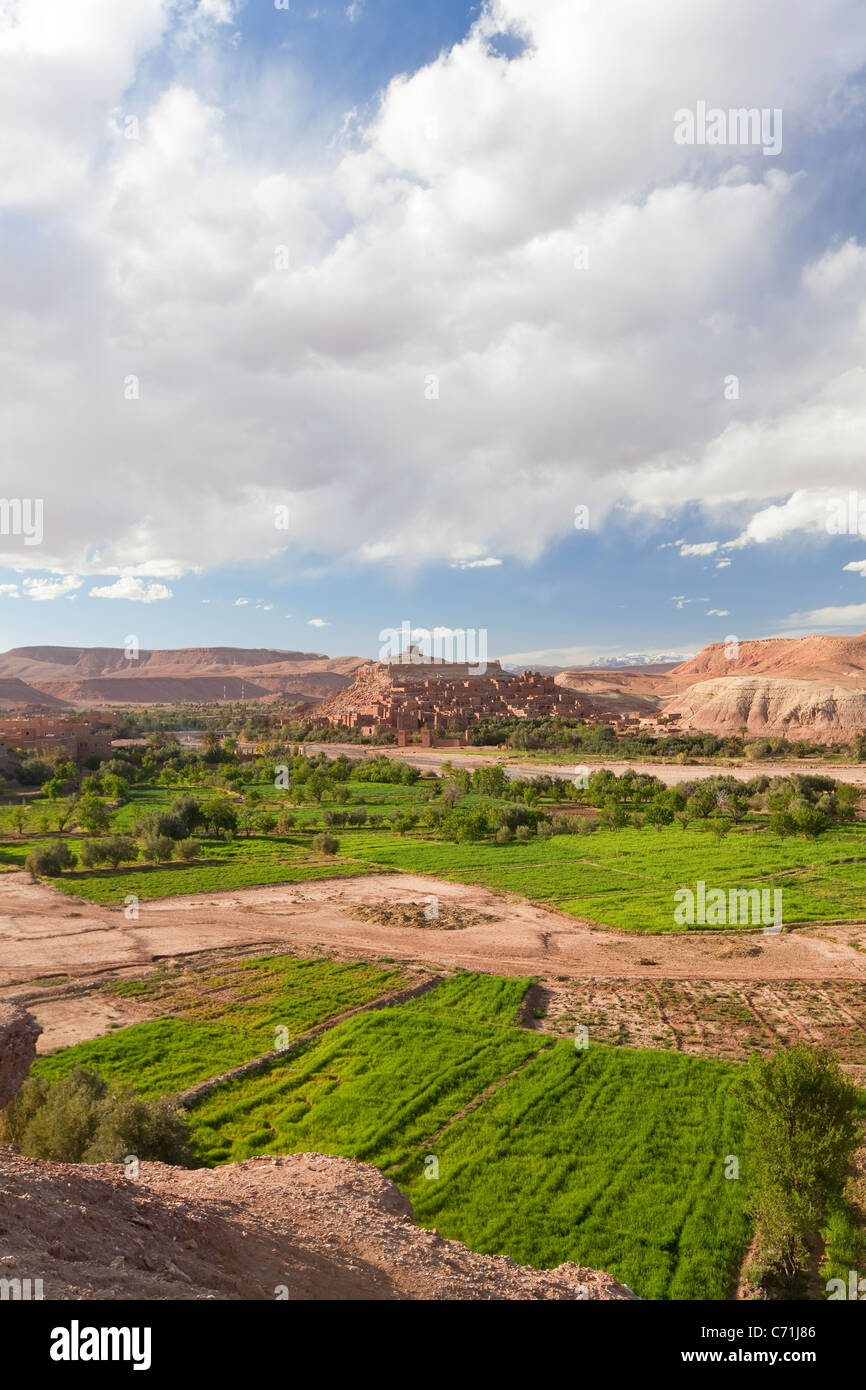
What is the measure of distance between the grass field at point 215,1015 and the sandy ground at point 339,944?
1389mm

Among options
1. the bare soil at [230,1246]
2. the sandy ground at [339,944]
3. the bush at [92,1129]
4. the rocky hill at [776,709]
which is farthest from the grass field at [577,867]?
the rocky hill at [776,709]

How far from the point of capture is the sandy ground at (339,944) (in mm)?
25422

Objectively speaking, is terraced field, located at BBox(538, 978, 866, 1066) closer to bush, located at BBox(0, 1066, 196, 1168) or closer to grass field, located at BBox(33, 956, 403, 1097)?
grass field, located at BBox(33, 956, 403, 1097)

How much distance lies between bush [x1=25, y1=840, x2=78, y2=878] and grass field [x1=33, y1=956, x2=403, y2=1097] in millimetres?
19262

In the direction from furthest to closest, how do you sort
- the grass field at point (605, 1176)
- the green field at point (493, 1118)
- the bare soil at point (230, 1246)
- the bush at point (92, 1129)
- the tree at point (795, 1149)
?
1. the bush at point (92, 1129)
2. the green field at point (493, 1118)
3. the tree at point (795, 1149)
4. the grass field at point (605, 1176)
5. the bare soil at point (230, 1246)

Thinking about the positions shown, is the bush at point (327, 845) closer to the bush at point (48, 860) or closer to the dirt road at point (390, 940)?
the dirt road at point (390, 940)

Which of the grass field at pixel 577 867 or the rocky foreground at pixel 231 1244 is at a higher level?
the rocky foreground at pixel 231 1244

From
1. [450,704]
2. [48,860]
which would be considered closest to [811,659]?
[450,704]

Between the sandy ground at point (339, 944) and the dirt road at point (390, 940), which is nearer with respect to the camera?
the sandy ground at point (339, 944)

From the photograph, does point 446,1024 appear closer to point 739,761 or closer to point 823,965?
point 823,965

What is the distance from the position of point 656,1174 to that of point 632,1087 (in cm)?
357

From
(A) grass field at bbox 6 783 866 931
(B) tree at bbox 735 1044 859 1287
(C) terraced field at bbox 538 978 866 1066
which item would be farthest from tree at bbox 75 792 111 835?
(B) tree at bbox 735 1044 859 1287

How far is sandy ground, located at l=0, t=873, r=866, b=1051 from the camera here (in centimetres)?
2542
